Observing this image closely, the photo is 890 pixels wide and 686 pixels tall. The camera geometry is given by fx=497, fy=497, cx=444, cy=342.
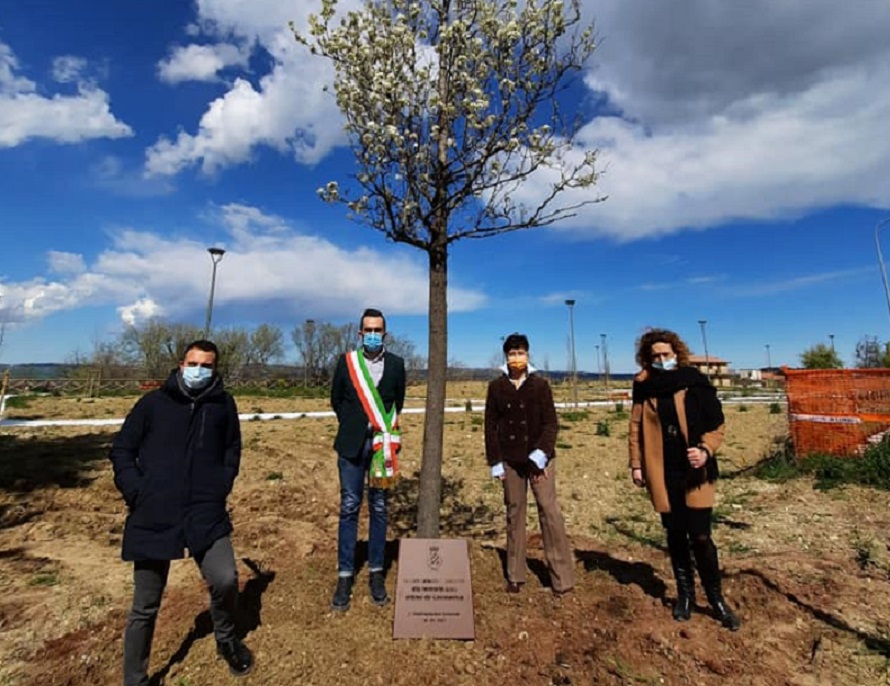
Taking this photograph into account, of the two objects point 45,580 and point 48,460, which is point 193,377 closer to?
point 45,580

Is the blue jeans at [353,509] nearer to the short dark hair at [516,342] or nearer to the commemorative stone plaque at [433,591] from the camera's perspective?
the commemorative stone plaque at [433,591]

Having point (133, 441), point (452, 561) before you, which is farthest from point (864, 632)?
point (133, 441)

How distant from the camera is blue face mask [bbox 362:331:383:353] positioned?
3.92m

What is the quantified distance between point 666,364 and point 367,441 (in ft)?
7.88

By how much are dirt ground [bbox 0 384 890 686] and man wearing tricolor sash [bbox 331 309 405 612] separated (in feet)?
0.97

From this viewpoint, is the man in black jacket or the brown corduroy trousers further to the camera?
the brown corduroy trousers

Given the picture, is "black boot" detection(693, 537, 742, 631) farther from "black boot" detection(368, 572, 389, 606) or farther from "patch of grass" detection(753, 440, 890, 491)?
"patch of grass" detection(753, 440, 890, 491)

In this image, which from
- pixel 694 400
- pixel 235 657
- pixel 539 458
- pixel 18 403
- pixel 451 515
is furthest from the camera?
pixel 18 403

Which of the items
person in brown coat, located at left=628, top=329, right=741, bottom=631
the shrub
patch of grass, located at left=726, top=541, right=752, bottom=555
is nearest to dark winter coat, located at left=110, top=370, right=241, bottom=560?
person in brown coat, located at left=628, top=329, right=741, bottom=631

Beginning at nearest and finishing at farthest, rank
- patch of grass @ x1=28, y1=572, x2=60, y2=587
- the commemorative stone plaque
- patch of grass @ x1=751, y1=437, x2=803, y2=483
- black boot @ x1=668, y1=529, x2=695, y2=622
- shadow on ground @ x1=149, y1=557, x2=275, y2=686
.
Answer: shadow on ground @ x1=149, y1=557, x2=275, y2=686 → the commemorative stone plaque → black boot @ x1=668, y1=529, x2=695, y2=622 → patch of grass @ x1=28, y1=572, x2=60, y2=587 → patch of grass @ x1=751, y1=437, x2=803, y2=483

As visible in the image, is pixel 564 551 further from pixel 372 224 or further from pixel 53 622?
pixel 53 622

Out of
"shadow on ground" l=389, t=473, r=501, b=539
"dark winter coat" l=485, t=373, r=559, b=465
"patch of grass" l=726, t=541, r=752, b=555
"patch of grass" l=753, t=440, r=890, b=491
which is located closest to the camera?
"dark winter coat" l=485, t=373, r=559, b=465

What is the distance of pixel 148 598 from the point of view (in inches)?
112

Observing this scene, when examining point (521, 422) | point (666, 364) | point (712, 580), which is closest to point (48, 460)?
point (521, 422)
